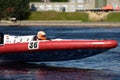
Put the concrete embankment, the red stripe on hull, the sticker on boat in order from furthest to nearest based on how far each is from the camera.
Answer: the concrete embankment → the sticker on boat → the red stripe on hull

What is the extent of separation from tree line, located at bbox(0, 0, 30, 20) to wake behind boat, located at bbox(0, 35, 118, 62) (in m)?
112

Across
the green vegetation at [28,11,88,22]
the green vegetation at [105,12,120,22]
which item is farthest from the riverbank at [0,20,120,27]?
the green vegetation at [105,12,120,22]

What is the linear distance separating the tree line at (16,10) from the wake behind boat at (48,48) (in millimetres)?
112203

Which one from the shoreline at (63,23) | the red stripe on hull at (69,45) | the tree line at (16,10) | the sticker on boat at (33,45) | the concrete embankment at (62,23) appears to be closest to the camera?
the red stripe on hull at (69,45)

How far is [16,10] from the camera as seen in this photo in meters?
151

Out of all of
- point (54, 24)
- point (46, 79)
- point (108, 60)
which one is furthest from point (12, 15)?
point (46, 79)

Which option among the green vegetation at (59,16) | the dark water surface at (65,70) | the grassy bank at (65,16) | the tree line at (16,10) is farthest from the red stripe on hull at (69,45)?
the green vegetation at (59,16)

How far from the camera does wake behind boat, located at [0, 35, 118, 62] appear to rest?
111 feet

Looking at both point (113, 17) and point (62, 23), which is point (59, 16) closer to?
point (62, 23)

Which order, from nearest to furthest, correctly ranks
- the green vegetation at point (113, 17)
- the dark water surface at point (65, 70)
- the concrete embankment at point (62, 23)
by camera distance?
the dark water surface at point (65, 70) → the concrete embankment at point (62, 23) → the green vegetation at point (113, 17)

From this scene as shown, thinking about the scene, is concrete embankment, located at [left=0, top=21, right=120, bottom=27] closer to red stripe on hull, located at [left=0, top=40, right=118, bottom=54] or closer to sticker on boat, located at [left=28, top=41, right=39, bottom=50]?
red stripe on hull, located at [left=0, top=40, right=118, bottom=54]

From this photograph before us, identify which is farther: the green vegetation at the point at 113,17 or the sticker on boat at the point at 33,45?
the green vegetation at the point at 113,17

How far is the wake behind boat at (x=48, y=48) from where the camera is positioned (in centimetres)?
3384

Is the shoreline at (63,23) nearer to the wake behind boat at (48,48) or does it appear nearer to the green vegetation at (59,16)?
the green vegetation at (59,16)
